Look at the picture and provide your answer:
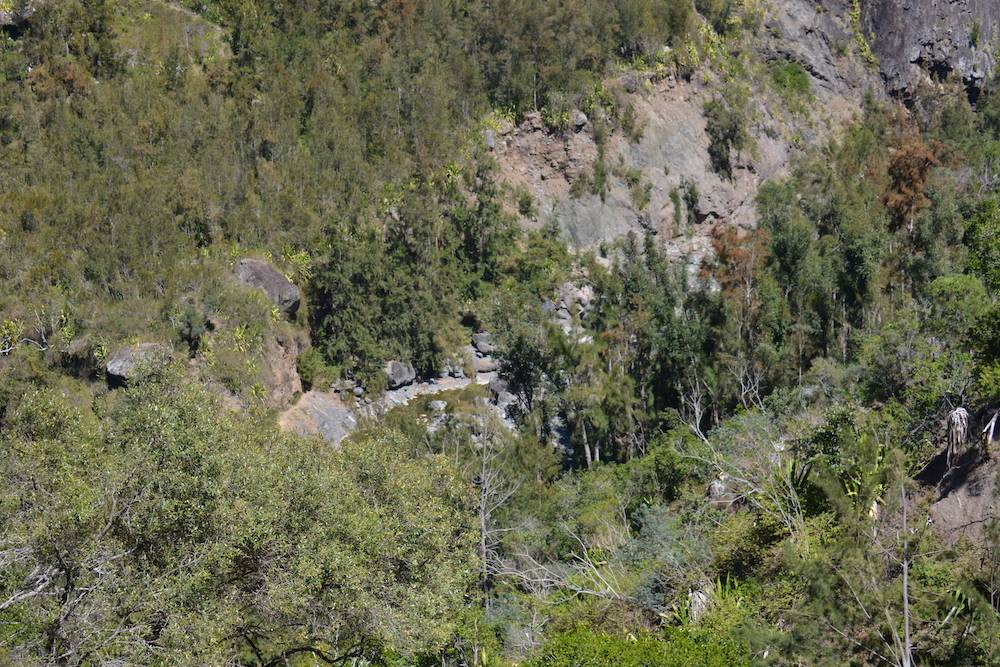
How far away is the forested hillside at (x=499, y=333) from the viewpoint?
48.4ft

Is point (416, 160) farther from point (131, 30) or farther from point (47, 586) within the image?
point (47, 586)

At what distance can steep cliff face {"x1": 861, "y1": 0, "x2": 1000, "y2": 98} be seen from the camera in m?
80.7

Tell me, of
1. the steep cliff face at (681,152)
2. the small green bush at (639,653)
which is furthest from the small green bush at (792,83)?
the small green bush at (639,653)

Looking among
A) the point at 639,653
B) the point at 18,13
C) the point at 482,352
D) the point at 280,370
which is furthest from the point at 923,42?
the point at 639,653

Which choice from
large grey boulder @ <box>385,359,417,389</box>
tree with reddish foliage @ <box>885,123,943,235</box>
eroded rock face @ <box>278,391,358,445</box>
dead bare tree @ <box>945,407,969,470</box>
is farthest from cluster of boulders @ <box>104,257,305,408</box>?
tree with reddish foliage @ <box>885,123,943,235</box>

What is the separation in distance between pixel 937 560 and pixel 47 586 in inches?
538

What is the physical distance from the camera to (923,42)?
81.3m

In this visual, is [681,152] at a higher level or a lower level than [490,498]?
lower

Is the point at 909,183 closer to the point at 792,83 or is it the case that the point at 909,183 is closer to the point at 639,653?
the point at 792,83

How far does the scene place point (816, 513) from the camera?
67.2ft

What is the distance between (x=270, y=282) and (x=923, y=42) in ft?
209

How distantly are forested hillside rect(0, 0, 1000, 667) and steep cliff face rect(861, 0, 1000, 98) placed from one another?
407mm

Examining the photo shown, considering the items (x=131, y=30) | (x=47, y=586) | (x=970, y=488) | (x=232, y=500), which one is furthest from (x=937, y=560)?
(x=131, y=30)

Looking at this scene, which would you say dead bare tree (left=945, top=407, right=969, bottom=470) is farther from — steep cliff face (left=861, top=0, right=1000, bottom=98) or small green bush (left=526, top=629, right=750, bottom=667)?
steep cliff face (left=861, top=0, right=1000, bottom=98)
